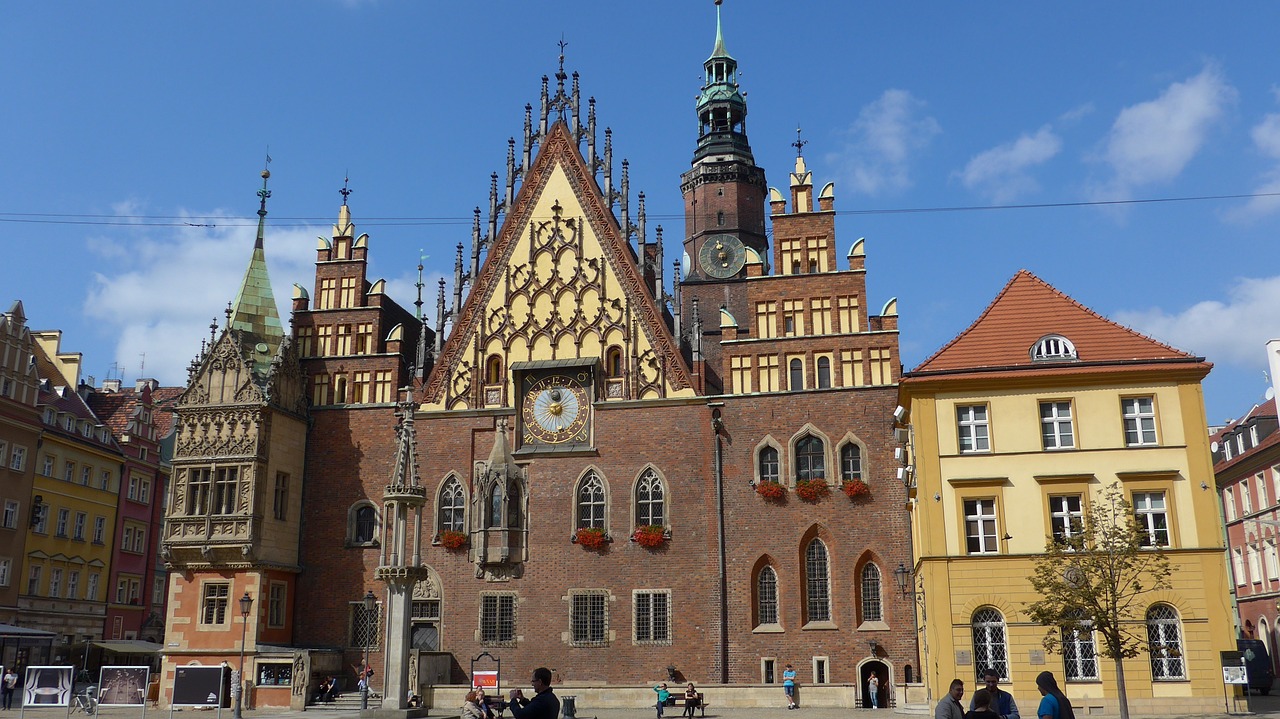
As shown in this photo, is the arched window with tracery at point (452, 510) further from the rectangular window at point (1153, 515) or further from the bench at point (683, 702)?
the rectangular window at point (1153, 515)

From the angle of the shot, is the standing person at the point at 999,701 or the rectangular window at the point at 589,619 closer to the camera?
the standing person at the point at 999,701

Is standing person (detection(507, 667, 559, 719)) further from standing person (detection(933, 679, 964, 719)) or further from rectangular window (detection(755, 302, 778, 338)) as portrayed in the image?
rectangular window (detection(755, 302, 778, 338))

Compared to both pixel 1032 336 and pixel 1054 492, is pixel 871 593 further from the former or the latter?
pixel 1032 336

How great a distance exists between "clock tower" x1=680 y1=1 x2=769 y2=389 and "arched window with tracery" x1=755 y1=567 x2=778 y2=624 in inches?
660

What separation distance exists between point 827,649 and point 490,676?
36.4 feet

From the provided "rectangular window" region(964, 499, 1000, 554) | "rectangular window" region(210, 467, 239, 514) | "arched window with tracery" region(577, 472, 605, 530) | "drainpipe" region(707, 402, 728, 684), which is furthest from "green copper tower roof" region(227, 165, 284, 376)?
"rectangular window" region(964, 499, 1000, 554)

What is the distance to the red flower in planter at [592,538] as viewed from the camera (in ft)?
121

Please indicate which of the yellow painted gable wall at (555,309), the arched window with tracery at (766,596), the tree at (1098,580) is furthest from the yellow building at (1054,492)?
the yellow painted gable wall at (555,309)

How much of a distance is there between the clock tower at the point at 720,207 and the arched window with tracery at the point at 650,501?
14276 mm

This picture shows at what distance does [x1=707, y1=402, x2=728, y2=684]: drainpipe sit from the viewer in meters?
35.1

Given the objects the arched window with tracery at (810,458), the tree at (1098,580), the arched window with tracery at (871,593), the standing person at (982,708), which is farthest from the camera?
the arched window with tracery at (810,458)

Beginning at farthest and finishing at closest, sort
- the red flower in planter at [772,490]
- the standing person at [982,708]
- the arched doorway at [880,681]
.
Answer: the red flower in planter at [772,490], the arched doorway at [880,681], the standing person at [982,708]

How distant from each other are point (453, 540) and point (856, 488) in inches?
540

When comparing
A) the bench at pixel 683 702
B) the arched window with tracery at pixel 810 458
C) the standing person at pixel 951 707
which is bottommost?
the bench at pixel 683 702
